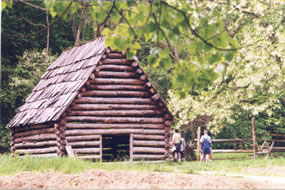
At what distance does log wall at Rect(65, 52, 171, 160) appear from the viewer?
19734mm

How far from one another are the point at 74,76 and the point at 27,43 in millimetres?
19177

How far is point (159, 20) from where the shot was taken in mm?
4812

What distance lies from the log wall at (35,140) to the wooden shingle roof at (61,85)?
24.1 inches

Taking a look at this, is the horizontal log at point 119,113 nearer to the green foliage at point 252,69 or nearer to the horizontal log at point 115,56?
the green foliage at point 252,69

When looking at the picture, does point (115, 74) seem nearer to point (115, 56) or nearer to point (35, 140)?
point (115, 56)

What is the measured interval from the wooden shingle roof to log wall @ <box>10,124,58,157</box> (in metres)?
0.61

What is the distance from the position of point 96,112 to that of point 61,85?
244 centimetres

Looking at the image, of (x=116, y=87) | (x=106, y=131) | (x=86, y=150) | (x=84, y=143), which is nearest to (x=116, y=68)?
(x=116, y=87)

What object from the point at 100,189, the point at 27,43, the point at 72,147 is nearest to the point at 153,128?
the point at 72,147

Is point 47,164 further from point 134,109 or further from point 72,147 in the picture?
point 134,109

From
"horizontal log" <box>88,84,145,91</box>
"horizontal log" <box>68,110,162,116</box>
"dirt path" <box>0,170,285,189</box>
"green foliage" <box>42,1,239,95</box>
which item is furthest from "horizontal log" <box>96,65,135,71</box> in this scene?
"green foliage" <box>42,1,239,95</box>

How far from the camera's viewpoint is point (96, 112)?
2002cm

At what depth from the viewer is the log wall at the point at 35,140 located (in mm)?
19781

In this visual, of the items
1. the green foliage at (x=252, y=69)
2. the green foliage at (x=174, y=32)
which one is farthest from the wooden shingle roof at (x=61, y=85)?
the green foliage at (x=174, y=32)
